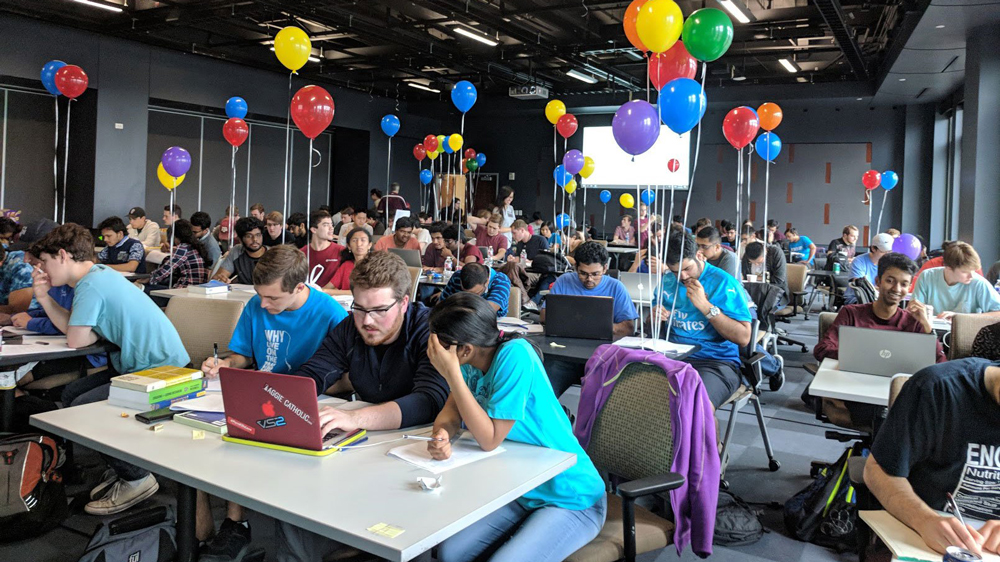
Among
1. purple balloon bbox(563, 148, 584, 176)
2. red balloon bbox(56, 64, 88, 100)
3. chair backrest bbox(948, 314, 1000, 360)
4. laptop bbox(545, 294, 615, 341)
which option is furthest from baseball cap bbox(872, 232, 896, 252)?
red balloon bbox(56, 64, 88, 100)

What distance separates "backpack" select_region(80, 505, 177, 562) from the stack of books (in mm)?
418

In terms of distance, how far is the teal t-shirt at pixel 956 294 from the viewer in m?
5.06

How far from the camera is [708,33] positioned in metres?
5.27

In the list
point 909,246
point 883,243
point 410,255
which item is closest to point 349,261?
point 410,255

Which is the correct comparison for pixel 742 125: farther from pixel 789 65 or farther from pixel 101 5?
pixel 101 5

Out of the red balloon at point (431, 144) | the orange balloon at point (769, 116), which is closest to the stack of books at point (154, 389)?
the orange balloon at point (769, 116)

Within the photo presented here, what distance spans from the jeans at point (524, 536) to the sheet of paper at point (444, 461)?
0.18 m

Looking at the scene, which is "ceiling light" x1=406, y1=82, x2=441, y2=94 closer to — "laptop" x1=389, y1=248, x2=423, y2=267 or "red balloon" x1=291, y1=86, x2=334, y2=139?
"laptop" x1=389, y1=248, x2=423, y2=267

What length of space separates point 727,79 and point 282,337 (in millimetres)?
13396

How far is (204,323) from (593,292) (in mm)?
2320

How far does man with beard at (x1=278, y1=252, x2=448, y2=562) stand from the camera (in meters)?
2.38

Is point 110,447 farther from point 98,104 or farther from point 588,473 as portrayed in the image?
point 98,104

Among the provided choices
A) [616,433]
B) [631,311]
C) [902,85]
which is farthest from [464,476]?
[902,85]

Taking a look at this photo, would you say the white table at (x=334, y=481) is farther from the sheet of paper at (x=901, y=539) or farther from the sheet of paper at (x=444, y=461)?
the sheet of paper at (x=901, y=539)
